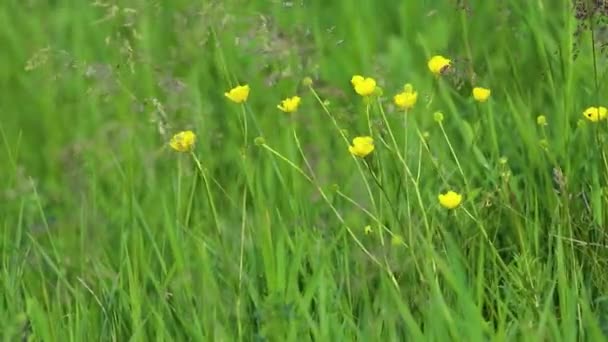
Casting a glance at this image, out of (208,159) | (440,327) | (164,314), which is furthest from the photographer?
(208,159)

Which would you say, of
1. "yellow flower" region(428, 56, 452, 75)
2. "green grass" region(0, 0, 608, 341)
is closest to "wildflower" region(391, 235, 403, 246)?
"green grass" region(0, 0, 608, 341)

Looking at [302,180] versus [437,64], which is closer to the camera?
[437,64]

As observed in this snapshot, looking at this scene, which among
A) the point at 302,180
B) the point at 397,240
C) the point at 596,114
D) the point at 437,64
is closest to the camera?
the point at 397,240

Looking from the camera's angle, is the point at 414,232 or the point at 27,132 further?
the point at 27,132

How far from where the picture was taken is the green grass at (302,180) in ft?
7.24

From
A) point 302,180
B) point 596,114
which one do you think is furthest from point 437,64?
point 302,180

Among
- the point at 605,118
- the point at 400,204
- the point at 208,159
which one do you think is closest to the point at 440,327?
the point at 400,204

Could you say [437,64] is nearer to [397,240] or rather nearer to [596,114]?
[596,114]

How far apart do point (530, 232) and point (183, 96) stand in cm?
90

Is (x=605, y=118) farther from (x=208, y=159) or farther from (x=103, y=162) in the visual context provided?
(x=103, y=162)

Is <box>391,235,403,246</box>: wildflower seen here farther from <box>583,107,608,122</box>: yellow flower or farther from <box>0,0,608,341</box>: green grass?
<box>583,107,608,122</box>: yellow flower

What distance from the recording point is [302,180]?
2.68 metres

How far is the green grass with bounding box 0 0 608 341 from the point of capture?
221 centimetres

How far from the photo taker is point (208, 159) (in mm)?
2762
